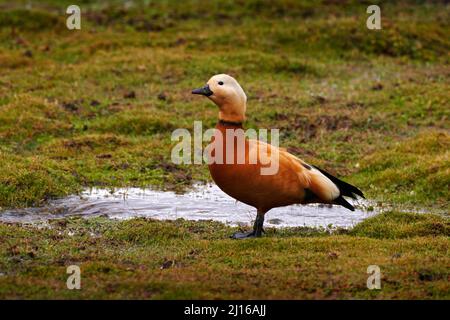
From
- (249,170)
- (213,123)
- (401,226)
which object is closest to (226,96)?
(249,170)

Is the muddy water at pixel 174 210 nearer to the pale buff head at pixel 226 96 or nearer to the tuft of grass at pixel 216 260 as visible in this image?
the tuft of grass at pixel 216 260

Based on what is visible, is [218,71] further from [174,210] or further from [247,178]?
[247,178]

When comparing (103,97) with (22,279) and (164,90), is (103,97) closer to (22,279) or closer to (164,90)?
(164,90)

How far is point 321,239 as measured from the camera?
31.9 ft

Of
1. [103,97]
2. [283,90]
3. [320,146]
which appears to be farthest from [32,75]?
[320,146]

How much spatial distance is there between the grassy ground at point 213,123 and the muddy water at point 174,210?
352mm

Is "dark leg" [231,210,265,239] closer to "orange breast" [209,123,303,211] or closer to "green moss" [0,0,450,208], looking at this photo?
"orange breast" [209,123,303,211]

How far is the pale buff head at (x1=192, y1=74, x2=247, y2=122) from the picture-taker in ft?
31.9

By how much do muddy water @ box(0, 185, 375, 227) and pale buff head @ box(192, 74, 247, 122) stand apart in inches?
71.5

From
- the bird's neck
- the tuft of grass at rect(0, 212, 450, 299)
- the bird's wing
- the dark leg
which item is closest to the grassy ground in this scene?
the tuft of grass at rect(0, 212, 450, 299)

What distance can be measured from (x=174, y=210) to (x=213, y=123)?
14.1ft

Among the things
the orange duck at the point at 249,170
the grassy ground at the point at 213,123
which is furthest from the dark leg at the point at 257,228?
the grassy ground at the point at 213,123

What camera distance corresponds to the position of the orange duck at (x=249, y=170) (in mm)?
9477
